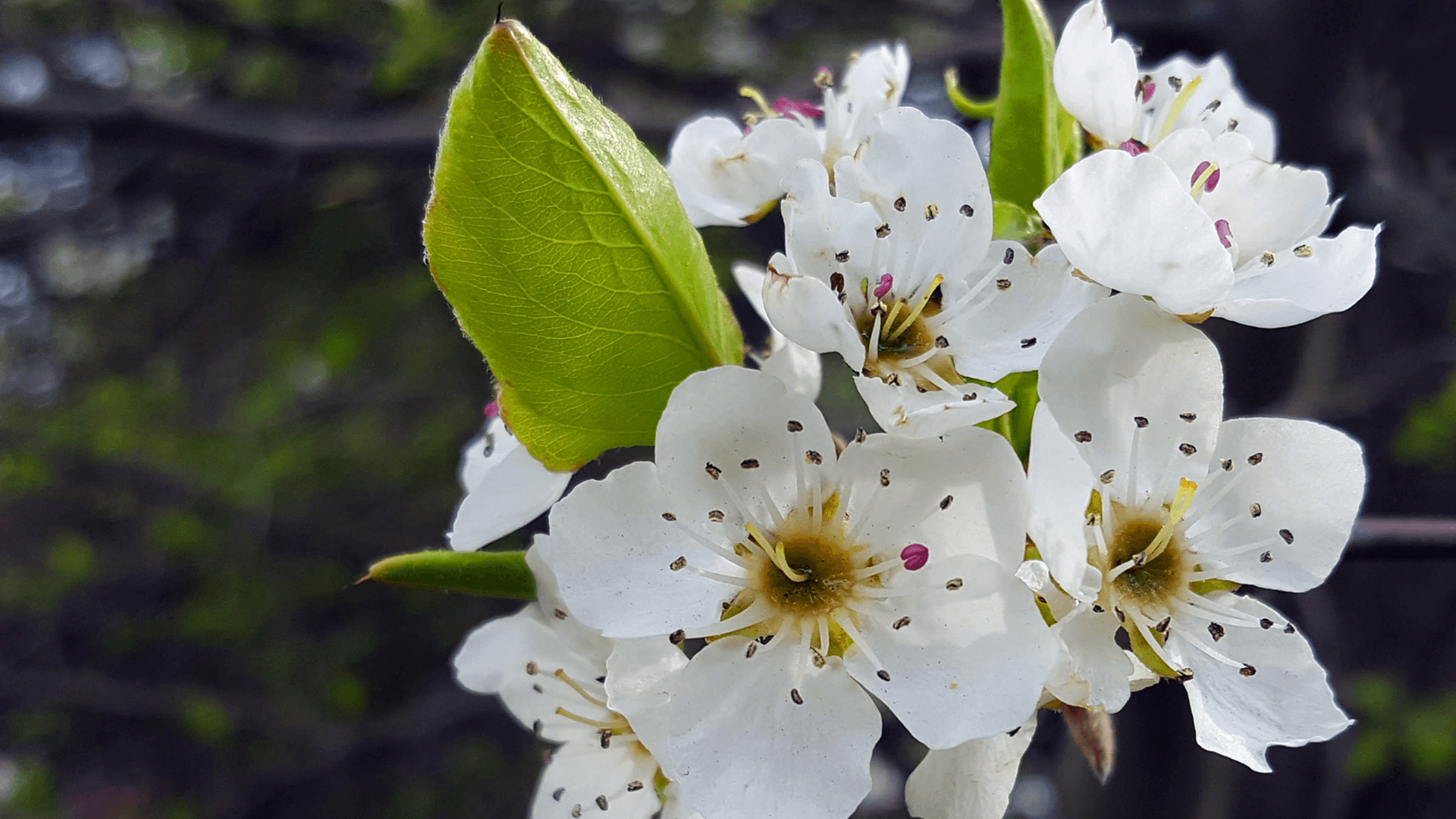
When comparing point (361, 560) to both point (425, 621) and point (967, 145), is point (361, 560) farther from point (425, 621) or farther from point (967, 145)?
point (967, 145)

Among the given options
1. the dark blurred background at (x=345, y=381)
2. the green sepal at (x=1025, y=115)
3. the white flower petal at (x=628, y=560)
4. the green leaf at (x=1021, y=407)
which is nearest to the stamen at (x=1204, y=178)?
the green sepal at (x=1025, y=115)

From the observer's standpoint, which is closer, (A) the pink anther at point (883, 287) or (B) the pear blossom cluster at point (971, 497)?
(B) the pear blossom cluster at point (971, 497)

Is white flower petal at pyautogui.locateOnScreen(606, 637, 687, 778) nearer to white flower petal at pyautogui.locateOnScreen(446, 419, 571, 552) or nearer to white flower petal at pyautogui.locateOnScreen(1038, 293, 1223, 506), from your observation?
white flower petal at pyautogui.locateOnScreen(446, 419, 571, 552)

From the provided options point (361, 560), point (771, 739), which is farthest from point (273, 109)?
point (771, 739)

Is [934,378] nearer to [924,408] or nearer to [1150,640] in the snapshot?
[924,408]

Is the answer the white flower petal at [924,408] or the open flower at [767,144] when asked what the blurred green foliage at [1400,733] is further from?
the white flower petal at [924,408]

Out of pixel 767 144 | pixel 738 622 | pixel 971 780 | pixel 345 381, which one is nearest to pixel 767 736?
pixel 738 622

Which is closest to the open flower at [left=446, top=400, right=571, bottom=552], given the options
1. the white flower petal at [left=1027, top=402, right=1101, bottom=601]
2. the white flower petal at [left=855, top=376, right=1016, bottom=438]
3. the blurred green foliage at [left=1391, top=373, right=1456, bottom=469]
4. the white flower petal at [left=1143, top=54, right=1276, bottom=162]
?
the white flower petal at [left=855, top=376, right=1016, bottom=438]
